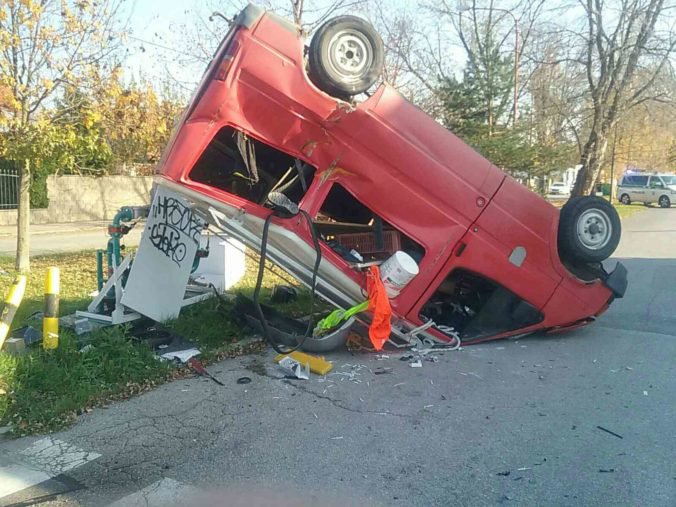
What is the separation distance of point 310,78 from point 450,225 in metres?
1.78

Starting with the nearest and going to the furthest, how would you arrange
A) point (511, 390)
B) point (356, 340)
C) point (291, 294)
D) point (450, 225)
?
point (511, 390), point (450, 225), point (356, 340), point (291, 294)

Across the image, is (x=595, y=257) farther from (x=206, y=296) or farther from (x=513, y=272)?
(x=206, y=296)

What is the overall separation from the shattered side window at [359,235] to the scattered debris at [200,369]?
1.51 metres

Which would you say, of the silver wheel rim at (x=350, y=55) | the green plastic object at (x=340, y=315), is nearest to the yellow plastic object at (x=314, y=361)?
the green plastic object at (x=340, y=315)

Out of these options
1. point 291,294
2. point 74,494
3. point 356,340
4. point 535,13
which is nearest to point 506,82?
point 535,13

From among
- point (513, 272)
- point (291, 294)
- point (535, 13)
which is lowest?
point (291, 294)

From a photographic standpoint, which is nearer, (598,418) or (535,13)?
(598,418)

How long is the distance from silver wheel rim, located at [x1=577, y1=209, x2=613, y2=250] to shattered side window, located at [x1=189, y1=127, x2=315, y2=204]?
8.97ft

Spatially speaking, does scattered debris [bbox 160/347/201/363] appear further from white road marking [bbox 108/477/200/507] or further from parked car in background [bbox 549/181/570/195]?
parked car in background [bbox 549/181/570/195]

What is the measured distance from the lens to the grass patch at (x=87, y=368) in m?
4.20

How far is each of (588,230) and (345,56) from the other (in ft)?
9.73

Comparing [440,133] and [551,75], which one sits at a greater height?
[551,75]

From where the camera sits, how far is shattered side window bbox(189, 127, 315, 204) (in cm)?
529

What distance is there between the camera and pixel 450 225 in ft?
17.9
